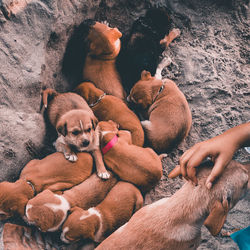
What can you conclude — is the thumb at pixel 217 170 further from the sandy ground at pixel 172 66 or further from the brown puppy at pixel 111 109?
the brown puppy at pixel 111 109

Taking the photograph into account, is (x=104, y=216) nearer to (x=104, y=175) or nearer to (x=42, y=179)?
(x=104, y=175)

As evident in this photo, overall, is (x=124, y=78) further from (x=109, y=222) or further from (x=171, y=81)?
(x=109, y=222)

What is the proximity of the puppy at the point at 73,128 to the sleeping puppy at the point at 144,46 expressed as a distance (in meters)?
1.22

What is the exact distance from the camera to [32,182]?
3186mm

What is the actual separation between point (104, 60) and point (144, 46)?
65 centimetres

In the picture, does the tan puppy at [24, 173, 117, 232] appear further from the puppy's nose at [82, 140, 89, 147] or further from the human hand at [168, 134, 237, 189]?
the human hand at [168, 134, 237, 189]

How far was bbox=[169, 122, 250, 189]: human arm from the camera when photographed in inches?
87.6

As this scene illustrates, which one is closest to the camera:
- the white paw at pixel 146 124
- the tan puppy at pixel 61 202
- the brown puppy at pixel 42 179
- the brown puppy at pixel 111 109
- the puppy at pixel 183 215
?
the puppy at pixel 183 215

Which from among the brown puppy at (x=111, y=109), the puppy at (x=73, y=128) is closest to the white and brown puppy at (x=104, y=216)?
the puppy at (x=73, y=128)

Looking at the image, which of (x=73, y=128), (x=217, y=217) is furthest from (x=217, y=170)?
(x=73, y=128)

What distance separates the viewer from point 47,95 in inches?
146

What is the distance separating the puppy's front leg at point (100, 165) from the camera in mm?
3389

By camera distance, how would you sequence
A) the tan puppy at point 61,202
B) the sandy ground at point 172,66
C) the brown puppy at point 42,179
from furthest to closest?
1. the sandy ground at point 172,66
2. the brown puppy at point 42,179
3. the tan puppy at point 61,202

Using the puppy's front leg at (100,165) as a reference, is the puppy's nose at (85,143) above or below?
above
